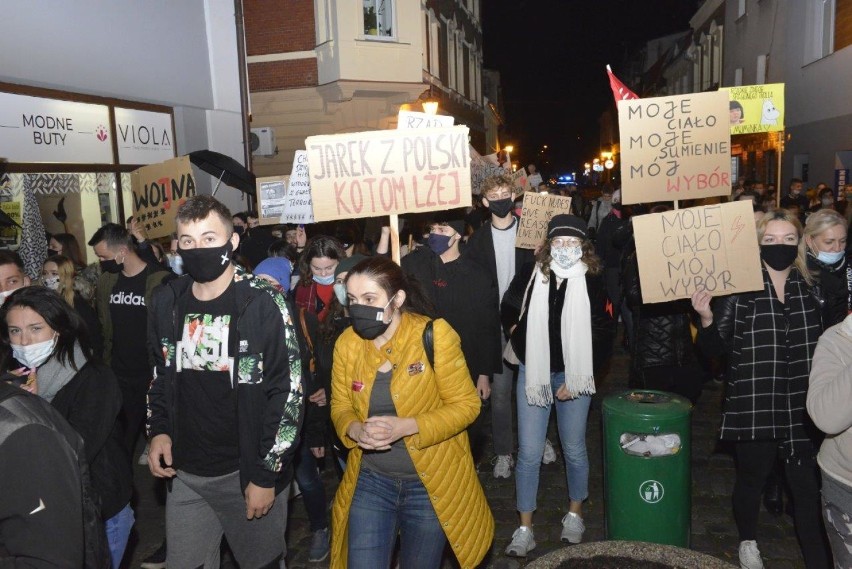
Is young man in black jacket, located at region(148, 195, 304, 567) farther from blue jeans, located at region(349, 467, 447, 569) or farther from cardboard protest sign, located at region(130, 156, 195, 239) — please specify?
cardboard protest sign, located at region(130, 156, 195, 239)

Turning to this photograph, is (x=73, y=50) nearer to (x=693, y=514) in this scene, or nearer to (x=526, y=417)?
(x=526, y=417)

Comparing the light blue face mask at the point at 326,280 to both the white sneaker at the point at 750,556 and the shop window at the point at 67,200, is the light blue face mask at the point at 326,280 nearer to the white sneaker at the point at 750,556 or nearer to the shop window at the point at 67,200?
the white sneaker at the point at 750,556

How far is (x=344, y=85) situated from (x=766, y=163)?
15068 mm

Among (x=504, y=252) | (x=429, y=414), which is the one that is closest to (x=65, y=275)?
(x=504, y=252)

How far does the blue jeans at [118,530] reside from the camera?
3.39 metres

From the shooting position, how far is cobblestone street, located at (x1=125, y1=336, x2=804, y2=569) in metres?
4.38

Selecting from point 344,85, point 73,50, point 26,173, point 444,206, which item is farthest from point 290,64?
point 444,206

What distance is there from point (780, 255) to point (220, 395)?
3.10 metres

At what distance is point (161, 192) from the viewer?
6516 millimetres

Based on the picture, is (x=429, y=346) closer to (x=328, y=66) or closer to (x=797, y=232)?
(x=797, y=232)

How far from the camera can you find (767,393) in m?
3.81

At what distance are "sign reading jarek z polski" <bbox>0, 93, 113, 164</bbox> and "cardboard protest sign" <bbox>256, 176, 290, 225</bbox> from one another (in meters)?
2.81

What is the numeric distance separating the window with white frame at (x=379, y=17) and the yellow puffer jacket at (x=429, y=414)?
14.3 metres

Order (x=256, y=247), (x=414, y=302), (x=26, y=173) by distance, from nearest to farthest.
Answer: (x=414, y=302) → (x=26, y=173) → (x=256, y=247)
